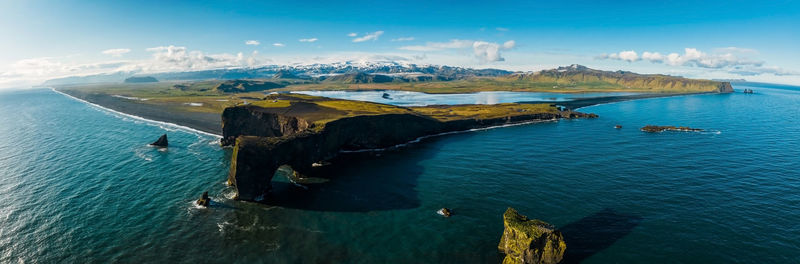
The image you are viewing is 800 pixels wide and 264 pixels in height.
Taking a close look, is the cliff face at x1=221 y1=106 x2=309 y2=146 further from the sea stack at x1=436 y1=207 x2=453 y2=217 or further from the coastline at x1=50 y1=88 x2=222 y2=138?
the sea stack at x1=436 y1=207 x2=453 y2=217


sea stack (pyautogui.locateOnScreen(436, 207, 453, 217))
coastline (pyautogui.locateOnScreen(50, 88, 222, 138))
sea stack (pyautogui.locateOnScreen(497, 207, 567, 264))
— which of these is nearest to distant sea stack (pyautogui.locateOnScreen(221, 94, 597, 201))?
coastline (pyautogui.locateOnScreen(50, 88, 222, 138))

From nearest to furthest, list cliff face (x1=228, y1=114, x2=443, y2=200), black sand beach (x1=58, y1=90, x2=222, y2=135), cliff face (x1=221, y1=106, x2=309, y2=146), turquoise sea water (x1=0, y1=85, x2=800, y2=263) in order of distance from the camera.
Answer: turquoise sea water (x1=0, y1=85, x2=800, y2=263) < cliff face (x1=228, y1=114, x2=443, y2=200) < cliff face (x1=221, y1=106, x2=309, y2=146) < black sand beach (x1=58, y1=90, x2=222, y2=135)

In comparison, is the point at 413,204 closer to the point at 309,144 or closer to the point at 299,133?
the point at 309,144

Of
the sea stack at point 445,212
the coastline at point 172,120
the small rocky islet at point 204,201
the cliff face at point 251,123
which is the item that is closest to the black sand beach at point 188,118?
the coastline at point 172,120

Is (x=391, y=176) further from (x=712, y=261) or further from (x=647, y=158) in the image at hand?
(x=647, y=158)

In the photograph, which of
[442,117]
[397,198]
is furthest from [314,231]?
[442,117]
